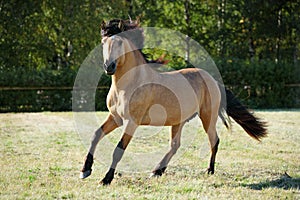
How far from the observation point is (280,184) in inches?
229

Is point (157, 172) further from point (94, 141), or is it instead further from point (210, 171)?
point (94, 141)

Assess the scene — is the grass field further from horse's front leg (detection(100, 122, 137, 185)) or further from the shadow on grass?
horse's front leg (detection(100, 122, 137, 185))

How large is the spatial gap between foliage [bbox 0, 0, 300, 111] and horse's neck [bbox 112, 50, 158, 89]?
1270 cm

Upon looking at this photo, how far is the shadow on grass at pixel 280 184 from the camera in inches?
223

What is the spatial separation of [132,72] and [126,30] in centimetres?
56

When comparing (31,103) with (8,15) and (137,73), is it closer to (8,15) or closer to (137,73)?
(8,15)

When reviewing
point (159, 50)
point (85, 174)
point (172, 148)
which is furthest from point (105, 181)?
point (159, 50)

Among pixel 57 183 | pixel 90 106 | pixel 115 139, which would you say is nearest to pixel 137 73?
pixel 57 183

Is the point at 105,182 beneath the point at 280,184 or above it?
above

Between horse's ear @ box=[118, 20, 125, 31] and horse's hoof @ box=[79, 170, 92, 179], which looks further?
horse's hoof @ box=[79, 170, 92, 179]

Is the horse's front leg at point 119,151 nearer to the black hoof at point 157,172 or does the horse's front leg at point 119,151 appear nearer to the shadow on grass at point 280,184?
the black hoof at point 157,172

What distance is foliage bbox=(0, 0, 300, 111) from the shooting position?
2030 cm

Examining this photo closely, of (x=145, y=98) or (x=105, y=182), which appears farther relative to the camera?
(x=145, y=98)

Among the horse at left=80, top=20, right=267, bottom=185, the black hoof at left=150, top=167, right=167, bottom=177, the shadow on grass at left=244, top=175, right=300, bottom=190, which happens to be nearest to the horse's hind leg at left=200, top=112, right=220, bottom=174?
the horse at left=80, top=20, right=267, bottom=185
